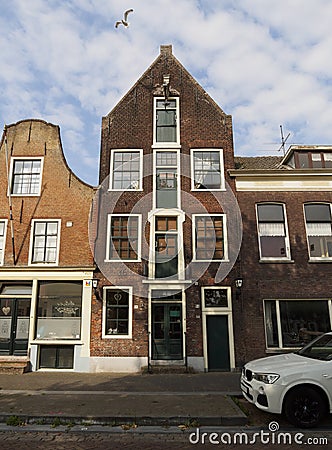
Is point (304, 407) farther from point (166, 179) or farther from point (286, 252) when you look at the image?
point (166, 179)


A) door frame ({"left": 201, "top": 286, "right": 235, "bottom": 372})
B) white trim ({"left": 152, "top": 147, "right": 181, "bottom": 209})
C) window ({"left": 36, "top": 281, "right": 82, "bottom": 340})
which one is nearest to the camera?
door frame ({"left": 201, "top": 286, "right": 235, "bottom": 372})

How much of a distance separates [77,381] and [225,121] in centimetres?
1300

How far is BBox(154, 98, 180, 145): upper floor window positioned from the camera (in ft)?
56.7

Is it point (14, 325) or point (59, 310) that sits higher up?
point (59, 310)

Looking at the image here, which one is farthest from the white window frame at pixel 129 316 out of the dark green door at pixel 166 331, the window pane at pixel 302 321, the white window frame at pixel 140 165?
the window pane at pixel 302 321

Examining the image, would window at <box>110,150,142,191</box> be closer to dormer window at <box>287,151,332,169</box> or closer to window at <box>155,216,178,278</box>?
window at <box>155,216,178,278</box>

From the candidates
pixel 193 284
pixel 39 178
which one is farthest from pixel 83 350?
pixel 39 178

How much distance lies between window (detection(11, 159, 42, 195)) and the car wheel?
44.2 feet

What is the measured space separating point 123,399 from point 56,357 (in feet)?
21.3

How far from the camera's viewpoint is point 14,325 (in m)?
14.9

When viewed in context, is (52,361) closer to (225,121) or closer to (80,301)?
(80,301)

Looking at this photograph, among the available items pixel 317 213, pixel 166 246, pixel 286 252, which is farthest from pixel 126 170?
pixel 317 213

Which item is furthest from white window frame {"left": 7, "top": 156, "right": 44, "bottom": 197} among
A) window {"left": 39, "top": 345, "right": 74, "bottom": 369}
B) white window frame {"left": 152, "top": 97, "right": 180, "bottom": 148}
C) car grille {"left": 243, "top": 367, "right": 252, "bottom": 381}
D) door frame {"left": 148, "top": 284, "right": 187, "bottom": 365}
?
car grille {"left": 243, "top": 367, "right": 252, "bottom": 381}

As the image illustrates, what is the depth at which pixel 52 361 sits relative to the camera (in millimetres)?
14625
